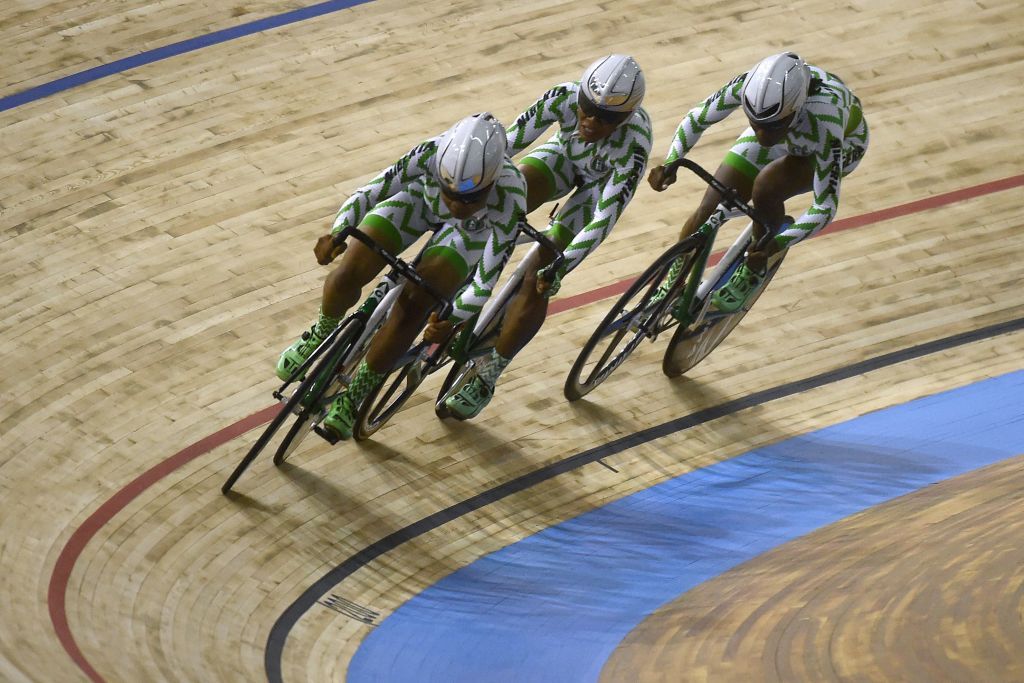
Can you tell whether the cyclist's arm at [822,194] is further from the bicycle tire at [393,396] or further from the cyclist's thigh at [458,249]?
the bicycle tire at [393,396]

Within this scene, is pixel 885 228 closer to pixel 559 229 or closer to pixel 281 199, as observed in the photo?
pixel 559 229

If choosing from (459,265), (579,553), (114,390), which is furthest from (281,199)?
(579,553)

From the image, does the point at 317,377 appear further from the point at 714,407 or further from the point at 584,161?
the point at 714,407

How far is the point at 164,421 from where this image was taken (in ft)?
17.0

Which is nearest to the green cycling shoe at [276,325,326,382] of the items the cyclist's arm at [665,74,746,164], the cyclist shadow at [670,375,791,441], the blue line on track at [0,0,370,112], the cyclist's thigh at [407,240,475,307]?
the cyclist's thigh at [407,240,475,307]

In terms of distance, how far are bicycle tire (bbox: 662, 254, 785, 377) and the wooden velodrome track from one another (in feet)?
0.26

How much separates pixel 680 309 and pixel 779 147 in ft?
2.33

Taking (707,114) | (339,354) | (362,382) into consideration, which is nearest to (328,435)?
(362,382)

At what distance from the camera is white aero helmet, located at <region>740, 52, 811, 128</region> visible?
4910 millimetres

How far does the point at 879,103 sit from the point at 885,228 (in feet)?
3.41

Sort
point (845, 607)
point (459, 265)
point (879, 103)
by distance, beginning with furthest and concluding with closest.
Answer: point (879, 103), point (459, 265), point (845, 607)

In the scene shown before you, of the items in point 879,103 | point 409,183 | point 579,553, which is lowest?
point 579,553

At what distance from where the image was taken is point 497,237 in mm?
4672

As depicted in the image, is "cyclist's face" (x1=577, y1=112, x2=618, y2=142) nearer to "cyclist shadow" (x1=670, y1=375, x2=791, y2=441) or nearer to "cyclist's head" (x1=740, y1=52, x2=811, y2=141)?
"cyclist's head" (x1=740, y1=52, x2=811, y2=141)
